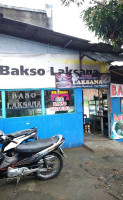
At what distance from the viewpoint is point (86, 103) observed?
10.8m

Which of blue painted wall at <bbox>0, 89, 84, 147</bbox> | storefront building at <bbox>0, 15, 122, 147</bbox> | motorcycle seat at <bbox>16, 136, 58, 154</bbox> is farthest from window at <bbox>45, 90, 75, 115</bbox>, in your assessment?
motorcycle seat at <bbox>16, 136, 58, 154</bbox>

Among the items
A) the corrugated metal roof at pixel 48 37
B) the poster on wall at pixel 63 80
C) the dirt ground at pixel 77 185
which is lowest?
the dirt ground at pixel 77 185

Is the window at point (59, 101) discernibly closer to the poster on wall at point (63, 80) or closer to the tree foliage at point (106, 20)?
the poster on wall at point (63, 80)

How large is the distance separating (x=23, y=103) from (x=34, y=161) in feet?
8.90

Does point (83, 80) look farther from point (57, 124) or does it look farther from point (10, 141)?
point (10, 141)

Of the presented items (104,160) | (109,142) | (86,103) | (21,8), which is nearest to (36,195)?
(104,160)

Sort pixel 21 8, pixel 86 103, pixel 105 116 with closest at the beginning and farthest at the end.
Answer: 1. pixel 105 116
2. pixel 21 8
3. pixel 86 103

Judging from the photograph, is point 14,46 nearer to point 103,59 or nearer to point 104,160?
point 103,59

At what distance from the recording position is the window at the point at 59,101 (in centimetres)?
655

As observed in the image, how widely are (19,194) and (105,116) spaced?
225 inches

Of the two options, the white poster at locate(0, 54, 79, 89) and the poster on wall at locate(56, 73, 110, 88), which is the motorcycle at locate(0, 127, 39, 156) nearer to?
the white poster at locate(0, 54, 79, 89)

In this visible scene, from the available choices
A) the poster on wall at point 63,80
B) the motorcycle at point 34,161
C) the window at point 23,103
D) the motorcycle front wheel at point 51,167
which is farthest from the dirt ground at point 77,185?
the poster on wall at point 63,80

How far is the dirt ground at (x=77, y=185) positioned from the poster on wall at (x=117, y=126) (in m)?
2.23

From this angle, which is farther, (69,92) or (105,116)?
(105,116)
